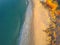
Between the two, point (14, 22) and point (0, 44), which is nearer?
point (0, 44)

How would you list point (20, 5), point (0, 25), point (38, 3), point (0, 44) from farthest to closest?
point (20, 5), point (38, 3), point (0, 25), point (0, 44)

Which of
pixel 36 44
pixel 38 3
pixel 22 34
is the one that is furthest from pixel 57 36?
pixel 38 3

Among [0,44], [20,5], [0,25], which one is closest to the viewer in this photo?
[0,44]

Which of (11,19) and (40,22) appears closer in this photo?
(40,22)

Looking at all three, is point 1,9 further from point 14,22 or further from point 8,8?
point 14,22

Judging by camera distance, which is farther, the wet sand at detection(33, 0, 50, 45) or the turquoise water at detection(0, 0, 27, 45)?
the turquoise water at detection(0, 0, 27, 45)

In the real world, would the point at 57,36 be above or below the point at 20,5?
below

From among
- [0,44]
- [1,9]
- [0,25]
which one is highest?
[1,9]

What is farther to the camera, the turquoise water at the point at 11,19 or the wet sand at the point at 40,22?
the turquoise water at the point at 11,19
